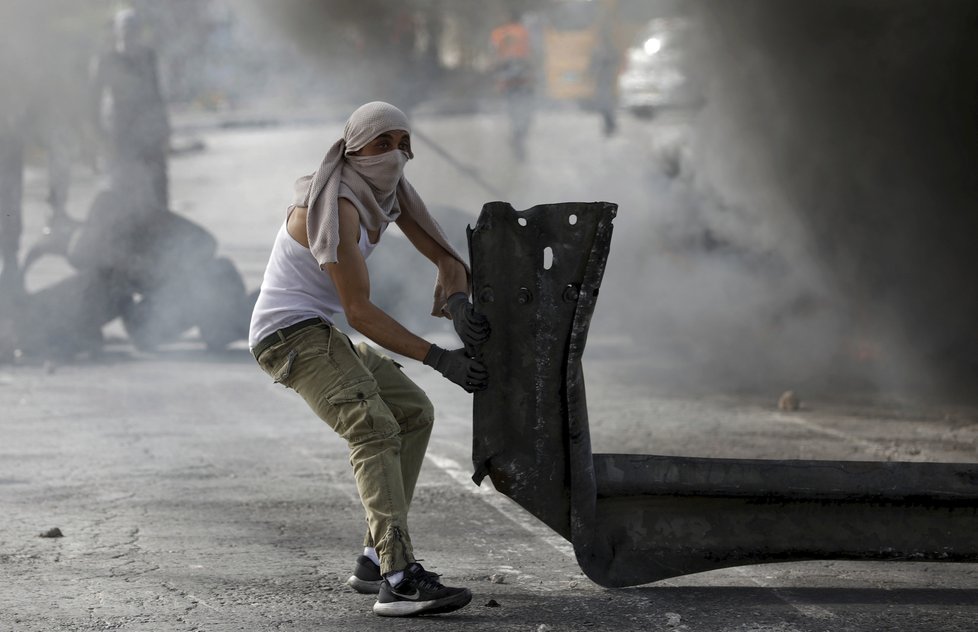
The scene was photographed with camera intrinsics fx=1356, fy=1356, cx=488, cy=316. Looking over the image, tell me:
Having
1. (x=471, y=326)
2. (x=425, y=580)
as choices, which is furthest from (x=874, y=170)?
(x=425, y=580)

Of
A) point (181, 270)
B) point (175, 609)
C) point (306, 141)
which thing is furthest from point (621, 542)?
point (306, 141)

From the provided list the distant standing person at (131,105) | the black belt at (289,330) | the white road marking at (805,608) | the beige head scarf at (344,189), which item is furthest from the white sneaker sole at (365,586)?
the distant standing person at (131,105)

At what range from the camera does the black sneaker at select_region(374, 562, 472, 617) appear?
3635mm

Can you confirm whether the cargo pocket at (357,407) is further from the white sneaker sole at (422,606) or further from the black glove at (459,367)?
the white sneaker sole at (422,606)

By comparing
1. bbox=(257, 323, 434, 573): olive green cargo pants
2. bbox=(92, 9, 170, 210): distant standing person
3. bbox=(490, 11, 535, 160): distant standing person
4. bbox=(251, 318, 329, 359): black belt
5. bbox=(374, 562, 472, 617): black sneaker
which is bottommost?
bbox=(374, 562, 472, 617): black sneaker

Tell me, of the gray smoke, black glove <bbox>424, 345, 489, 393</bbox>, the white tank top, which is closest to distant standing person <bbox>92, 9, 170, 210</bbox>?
the gray smoke

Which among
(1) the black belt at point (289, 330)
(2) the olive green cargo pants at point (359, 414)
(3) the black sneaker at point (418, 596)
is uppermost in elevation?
(1) the black belt at point (289, 330)

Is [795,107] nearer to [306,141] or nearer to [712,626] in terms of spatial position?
[712,626]

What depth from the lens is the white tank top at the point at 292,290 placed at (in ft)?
12.5

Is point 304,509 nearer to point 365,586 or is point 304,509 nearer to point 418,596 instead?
point 365,586

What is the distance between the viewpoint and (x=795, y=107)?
9.30 metres

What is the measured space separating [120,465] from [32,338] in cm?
305

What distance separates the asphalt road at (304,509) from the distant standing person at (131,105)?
1.22 meters

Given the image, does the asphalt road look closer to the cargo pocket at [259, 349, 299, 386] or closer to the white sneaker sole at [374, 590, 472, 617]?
the white sneaker sole at [374, 590, 472, 617]
